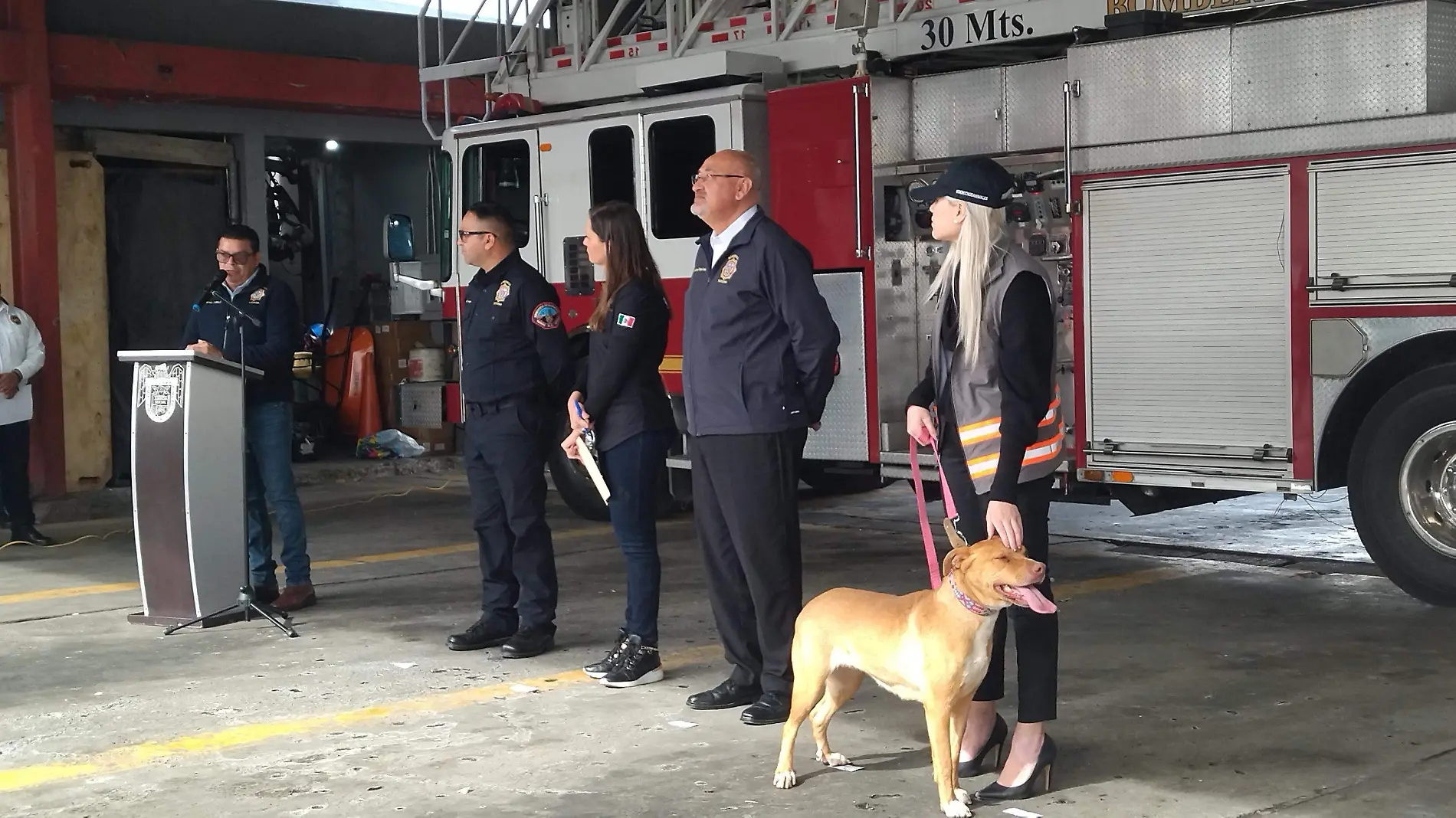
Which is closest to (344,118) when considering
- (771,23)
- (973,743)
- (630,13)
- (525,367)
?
(630,13)

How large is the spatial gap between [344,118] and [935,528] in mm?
7921

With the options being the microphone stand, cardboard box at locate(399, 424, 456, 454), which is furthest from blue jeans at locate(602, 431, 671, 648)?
cardboard box at locate(399, 424, 456, 454)

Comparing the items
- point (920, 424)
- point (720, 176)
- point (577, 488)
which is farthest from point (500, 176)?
point (920, 424)

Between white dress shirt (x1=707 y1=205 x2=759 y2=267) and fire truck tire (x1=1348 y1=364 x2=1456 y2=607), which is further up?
white dress shirt (x1=707 y1=205 x2=759 y2=267)

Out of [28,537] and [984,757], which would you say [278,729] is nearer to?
[984,757]

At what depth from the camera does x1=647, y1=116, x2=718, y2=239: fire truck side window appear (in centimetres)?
1047

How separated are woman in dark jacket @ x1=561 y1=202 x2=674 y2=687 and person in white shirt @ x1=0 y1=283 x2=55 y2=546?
6107 millimetres

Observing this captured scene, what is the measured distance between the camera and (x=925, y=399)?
5.03 m

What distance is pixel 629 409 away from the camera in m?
6.38

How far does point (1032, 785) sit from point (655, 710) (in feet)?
5.39

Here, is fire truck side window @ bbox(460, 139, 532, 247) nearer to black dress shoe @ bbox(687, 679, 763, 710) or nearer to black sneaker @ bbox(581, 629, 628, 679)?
black sneaker @ bbox(581, 629, 628, 679)

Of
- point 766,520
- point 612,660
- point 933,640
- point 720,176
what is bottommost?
point 612,660

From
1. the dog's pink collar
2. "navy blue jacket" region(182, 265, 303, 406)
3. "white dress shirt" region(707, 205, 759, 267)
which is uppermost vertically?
"white dress shirt" region(707, 205, 759, 267)

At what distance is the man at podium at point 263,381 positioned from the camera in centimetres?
797
